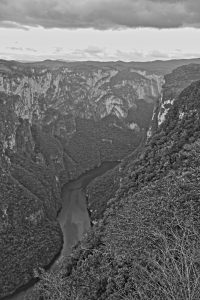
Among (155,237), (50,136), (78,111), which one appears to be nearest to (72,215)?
(50,136)

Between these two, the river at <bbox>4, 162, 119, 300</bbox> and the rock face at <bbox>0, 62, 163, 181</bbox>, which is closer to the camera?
the river at <bbox>4, 162, 119, 300</bbox>

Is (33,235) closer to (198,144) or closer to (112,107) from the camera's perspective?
(198,144)

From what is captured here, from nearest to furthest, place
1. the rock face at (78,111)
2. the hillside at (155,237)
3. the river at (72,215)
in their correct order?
1. the hillside at (155,237)
2. the river at (72,215)
3. the rock face at (78,111)

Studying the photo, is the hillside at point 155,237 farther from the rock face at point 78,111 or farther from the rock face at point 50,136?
the rock face at point 78,111

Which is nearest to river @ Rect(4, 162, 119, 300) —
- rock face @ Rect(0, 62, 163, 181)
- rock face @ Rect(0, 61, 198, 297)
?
rock face @ Rect(0, 61, 198, 297)

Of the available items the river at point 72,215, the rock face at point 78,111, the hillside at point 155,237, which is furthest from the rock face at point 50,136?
the hillside at point 155,237

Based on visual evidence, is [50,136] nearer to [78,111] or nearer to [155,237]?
[78,111]

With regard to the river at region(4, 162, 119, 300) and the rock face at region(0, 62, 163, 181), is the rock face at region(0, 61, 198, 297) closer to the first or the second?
the rock face at region(0, 62, 163, 181)
